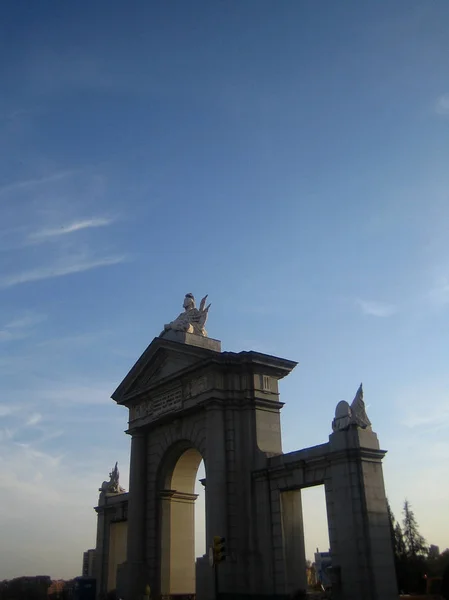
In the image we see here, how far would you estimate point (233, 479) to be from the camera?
1041 inches

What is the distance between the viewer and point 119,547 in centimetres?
3766

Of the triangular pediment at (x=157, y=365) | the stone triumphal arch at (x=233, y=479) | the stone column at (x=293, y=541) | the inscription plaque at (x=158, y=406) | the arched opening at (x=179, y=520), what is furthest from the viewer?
the inscription plaque at (x=158, y=406)

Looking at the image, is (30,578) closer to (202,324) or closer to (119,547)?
(119,547)

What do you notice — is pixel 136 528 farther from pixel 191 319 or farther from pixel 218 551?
pixel 218 551

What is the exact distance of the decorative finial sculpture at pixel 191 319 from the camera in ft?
104

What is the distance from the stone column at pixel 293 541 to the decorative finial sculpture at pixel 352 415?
4.11 m

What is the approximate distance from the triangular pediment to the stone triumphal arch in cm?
7

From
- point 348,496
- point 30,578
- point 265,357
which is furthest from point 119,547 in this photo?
point 30,578

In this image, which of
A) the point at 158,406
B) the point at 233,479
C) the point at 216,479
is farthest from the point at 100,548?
the point at 233,479

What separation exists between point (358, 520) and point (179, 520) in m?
12.3

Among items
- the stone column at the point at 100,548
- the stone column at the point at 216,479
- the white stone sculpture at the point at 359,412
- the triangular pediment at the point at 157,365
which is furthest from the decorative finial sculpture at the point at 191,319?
the stone column at the point at 100,548

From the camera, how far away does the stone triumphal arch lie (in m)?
21.8

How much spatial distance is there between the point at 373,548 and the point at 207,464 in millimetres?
8369

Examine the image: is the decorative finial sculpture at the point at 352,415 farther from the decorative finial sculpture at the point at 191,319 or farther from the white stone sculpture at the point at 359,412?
the decorative finial sculpture at the point at 191,319
